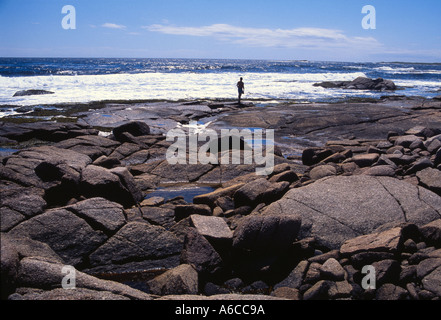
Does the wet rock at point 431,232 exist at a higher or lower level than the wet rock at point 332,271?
higher

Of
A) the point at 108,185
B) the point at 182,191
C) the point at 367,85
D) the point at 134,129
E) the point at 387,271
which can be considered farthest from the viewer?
the point at 367,85

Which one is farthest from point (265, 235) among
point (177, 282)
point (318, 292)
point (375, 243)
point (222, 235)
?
point (375, 243)

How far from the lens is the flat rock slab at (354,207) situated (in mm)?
6188

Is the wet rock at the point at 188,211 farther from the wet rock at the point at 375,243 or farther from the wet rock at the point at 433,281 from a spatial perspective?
the wet rock at the point at 433,281

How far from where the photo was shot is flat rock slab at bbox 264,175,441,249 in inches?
244

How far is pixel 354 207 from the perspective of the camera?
21.8 feet

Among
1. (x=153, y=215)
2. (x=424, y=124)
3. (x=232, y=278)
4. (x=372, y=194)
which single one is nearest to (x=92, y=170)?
(x=153, y=215)

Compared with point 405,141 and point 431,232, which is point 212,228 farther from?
point 405,141

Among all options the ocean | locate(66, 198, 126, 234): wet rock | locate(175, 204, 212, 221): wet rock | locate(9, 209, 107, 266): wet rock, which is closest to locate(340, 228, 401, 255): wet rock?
locate(175, 204, 212, 221): wet rock

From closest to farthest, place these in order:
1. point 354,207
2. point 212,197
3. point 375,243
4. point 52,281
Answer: point 52,281 < point 375,243 < point 354,207 < point 212,197

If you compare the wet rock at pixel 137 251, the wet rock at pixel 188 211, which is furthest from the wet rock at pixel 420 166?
the wet rock at pixel 137 251

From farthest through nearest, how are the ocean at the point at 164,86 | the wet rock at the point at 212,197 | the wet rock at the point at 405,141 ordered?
the ocean at the point at 164,86 < the wet rock at the point at 405,141 < the wet rock at the point at 212,197

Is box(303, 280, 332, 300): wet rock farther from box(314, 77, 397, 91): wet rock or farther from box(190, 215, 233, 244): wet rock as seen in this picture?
box(314, 77, 397, 91): wet rock
